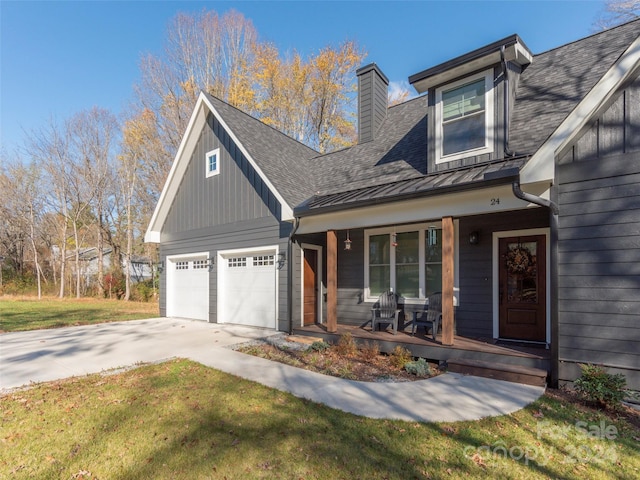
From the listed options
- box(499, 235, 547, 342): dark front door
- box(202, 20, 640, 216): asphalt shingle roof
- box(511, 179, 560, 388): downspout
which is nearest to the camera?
box(511, 179, 560, 388): downspout

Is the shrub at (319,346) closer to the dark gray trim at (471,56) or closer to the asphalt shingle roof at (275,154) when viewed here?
the asphalt shingle roof at (275,154)

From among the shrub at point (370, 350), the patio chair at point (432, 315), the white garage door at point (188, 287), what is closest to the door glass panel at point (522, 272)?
the patio chair at point (432, 315)

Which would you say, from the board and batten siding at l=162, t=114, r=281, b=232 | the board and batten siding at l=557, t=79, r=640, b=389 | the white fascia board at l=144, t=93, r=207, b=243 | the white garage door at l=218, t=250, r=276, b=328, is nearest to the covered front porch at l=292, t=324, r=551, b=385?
the board and batten siding at l=557, t=79, r=640, b=389

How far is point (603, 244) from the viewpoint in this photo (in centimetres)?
438

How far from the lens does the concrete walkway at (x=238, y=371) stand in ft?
12.5

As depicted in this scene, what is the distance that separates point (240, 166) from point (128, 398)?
269 inches

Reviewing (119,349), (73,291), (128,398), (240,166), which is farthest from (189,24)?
(128,398)

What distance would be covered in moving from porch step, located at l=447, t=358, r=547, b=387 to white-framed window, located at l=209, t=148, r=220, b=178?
838cm

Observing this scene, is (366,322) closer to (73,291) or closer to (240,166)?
(240,166)

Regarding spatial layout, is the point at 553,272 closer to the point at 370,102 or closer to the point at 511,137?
the point at 511,137

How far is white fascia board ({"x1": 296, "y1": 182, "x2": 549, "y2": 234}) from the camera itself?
5.04 metres

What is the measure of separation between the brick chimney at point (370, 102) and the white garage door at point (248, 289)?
4592mm

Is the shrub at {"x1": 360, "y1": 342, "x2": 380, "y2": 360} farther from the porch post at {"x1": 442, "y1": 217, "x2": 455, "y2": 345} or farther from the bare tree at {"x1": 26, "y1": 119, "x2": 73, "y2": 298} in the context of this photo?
the bare tree at {"x1": 26, "y1": 119, "x2": 73, "y2": 298}

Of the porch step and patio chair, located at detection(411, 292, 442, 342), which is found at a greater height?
patio chair, located at detection(411, 292, 442, 342)
